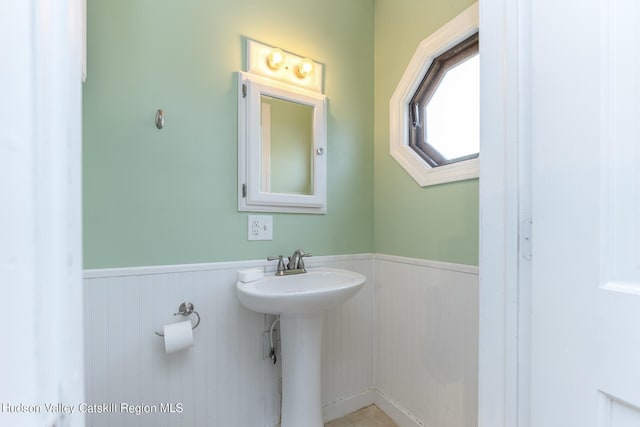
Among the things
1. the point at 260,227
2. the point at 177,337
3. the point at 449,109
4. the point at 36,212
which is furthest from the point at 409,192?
the point at 36,212

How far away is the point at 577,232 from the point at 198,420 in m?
1.57

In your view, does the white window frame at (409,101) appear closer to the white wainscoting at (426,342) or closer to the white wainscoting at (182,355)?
the white wainscoting at (426,342)

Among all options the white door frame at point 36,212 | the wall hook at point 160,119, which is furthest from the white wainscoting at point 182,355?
the white door frame at point 36,212

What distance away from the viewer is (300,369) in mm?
1292

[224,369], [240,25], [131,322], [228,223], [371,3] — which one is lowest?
[224,369]

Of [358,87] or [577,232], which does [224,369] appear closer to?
[577,232]

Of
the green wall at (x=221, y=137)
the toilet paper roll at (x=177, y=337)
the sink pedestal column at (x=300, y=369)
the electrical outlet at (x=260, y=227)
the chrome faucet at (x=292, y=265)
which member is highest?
the green wall at (x=221, y=137)

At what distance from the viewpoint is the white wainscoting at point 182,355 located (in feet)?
3.54

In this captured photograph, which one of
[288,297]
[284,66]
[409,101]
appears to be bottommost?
[288,297]

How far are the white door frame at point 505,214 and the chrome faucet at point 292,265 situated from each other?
943 mm

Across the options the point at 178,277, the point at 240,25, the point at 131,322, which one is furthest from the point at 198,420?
the point at 240,25

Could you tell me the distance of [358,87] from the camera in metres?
1.77

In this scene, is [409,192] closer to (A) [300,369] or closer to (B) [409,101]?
(B) [409,101]

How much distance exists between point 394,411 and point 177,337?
4.30ft
